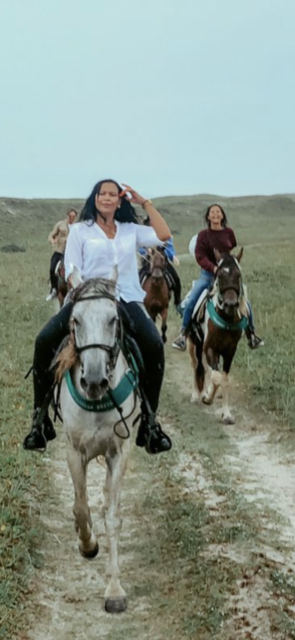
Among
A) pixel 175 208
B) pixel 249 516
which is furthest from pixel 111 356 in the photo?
pixel 175 208

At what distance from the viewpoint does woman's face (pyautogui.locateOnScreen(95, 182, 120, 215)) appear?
577 cm

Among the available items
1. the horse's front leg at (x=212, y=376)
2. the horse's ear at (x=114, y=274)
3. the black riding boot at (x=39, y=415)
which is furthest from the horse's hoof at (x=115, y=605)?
the horse's front leg at (x=212, y=376)

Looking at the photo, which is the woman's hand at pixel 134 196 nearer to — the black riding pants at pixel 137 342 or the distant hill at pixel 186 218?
the black riding pants at pixel 137 342

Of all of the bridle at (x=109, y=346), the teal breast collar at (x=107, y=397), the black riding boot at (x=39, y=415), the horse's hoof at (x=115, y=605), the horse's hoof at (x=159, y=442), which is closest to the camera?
the bridle at (x=109, y=346)

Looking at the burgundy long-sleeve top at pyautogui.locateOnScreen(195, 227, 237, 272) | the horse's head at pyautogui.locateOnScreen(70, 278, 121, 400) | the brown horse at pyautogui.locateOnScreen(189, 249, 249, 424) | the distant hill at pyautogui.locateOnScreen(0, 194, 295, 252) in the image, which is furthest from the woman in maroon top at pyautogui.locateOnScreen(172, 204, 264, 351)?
the distant hill at pyautogui.locateOnScreen(0, 194, 295, 252)

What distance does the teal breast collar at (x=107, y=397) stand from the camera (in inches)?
205

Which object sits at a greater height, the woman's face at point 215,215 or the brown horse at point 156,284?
the woman's face at point 215,215

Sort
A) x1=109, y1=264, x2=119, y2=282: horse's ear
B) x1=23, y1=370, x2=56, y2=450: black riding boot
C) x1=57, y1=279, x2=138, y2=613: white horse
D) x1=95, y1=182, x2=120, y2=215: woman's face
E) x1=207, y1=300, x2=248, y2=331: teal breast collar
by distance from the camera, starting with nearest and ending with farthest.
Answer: x1=57, y1=279, x2=138, y2=613: white horse
x1=109, y1=264, x2=119, y2=282: horse's ear
x1=95, y1=182, x2=120, y2=215: woman's face
x1=23, y1=370, x2=56, y2=450: black riding boot
x1=207, y1=300, x2=248, y2=331: teal breast collar

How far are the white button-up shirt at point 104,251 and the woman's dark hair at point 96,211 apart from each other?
0.07 meters

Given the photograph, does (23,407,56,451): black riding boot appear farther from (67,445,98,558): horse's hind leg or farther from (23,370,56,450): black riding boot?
(67,445,98,558): horse's hind leg

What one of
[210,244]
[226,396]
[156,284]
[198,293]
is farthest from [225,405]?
[156,284]

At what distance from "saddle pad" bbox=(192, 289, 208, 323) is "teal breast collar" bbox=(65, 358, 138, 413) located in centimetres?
563

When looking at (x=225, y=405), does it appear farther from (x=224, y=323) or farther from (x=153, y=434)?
(x=153, y=434)

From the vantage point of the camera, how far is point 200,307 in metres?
11.1
